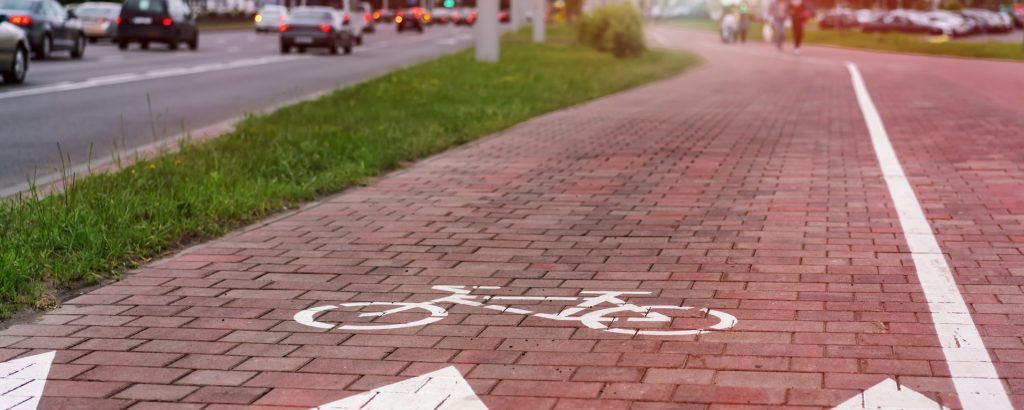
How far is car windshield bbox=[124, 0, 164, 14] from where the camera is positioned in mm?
40438

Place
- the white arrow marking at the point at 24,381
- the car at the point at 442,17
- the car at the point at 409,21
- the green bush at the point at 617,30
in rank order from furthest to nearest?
the car at the point at 442,17, the car at the point at 409,21, the green bush at the point at 617,30, the white arrow marking at the point at 24,381

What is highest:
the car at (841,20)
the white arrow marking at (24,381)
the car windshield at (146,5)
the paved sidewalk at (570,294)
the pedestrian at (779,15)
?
the white arrow marking at (24,381)

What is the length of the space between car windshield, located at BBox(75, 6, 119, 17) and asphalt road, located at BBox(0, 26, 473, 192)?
353 inches

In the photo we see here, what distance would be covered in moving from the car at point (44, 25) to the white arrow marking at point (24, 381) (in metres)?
26.6

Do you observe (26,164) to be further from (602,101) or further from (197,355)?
(602,101)

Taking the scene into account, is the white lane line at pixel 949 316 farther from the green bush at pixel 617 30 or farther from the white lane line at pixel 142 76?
the green bush at pixel 617 30

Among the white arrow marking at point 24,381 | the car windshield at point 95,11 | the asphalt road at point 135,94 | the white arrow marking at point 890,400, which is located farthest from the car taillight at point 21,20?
the white arrow marking at point 890,400

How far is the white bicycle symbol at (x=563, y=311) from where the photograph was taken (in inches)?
232

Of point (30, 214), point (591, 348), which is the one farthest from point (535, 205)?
point (591, 348)

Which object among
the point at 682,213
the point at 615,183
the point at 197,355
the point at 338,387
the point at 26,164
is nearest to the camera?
the point at 338,387

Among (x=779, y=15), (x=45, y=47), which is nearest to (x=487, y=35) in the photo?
(x=45, y=47)

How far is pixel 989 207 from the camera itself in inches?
366

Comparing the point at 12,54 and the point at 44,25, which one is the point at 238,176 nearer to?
the point at 12,54

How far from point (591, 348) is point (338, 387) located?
3.42 ft
